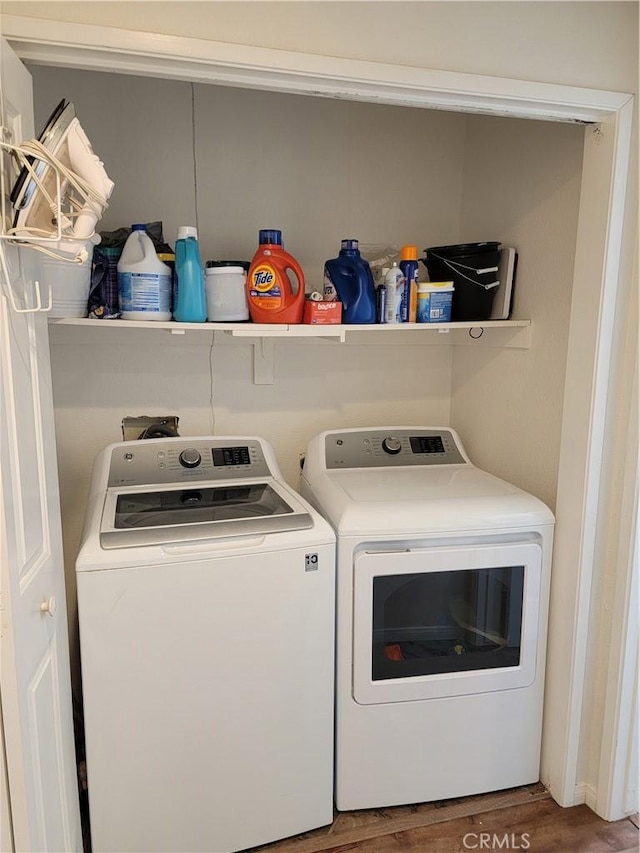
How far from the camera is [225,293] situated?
78.2 inches

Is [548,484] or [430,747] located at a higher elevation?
[548,484]

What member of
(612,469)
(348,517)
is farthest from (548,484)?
(348,517)

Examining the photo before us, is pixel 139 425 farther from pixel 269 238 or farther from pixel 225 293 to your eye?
pixel 269 238

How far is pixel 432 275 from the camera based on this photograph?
2.37 meters

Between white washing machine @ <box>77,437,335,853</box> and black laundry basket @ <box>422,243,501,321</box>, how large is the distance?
0.94 m

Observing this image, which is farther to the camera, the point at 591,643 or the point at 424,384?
the point at 424,384

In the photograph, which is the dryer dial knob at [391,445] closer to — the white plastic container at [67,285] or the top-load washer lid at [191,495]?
the top-load washer lid at [191,495]

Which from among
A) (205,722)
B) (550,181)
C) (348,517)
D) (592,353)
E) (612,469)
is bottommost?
(205,722)

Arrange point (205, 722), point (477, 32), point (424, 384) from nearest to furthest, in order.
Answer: point (477, 32) → point (205, 722) → point (424, 384)

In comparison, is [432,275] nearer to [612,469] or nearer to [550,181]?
[550,181]

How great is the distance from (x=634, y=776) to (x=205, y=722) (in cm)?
131

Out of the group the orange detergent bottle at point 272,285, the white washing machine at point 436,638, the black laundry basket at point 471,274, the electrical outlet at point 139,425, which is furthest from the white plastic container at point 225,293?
the black laundry basket at point 471,274

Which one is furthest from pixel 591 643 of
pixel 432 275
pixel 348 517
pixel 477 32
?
pixel 477 32

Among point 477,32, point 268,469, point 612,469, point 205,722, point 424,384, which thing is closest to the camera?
point 477,32
